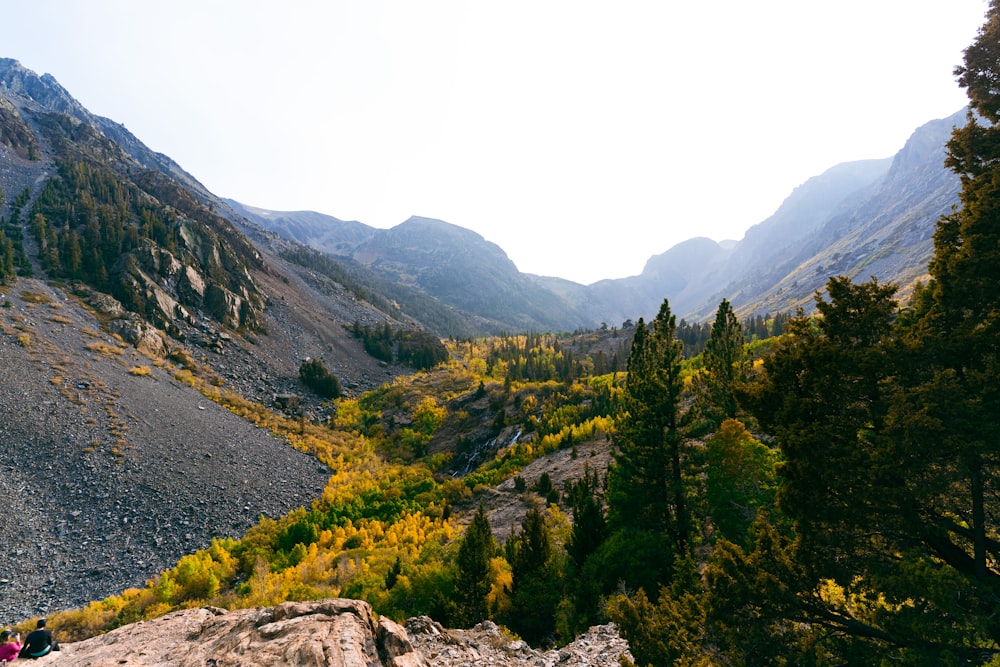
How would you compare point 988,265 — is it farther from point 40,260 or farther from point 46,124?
point 46,124

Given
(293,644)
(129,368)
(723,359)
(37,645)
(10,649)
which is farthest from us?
(129,368)

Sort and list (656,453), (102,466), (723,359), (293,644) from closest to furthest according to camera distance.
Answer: (293,644) < (656,453) < (723,359) < (102,466)

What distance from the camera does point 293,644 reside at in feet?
26.5

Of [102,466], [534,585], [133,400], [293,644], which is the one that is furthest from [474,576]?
[133,400]

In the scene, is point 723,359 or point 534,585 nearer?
point 534,585

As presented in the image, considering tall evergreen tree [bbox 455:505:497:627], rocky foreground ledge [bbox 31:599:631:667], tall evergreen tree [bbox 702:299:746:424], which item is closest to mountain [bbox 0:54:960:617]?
rocky foreground ledge [bbox 31:599:631:667]

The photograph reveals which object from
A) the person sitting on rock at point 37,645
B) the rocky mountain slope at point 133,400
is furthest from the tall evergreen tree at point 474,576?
the rocky mountain slope at point 133,400

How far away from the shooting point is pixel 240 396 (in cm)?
5384

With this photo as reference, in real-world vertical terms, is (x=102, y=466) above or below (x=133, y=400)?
below

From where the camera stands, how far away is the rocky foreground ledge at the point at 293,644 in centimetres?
805

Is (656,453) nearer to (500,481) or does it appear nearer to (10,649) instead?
(10,649)

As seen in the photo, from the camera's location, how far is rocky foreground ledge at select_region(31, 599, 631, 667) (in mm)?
8055

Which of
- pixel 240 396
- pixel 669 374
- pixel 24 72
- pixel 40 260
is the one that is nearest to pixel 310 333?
pixel 240 396

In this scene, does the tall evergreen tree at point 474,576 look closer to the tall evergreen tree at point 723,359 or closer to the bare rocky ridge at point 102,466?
the tall evergreen tree at point 723,359
